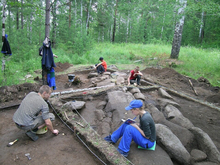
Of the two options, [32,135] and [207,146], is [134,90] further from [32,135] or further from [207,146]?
[32,135]

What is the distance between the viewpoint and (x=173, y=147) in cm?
292

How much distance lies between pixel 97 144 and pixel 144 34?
1086 inches

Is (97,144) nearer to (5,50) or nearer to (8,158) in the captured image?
(8,158)

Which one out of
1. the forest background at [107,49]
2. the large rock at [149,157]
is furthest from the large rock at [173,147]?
the forest background at [107,49]

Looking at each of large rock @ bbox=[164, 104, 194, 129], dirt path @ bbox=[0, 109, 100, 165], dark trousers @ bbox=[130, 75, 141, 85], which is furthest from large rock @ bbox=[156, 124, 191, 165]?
dark trousers @ bbox=[130, 75, 141, 85]

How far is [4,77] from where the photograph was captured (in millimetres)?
6781

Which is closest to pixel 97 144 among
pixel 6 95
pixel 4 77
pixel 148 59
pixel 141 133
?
pixel 141 133

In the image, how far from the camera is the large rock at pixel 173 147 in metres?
2.83

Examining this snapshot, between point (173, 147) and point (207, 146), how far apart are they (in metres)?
0.80

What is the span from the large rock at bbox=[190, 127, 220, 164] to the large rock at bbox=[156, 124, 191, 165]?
0.52 m

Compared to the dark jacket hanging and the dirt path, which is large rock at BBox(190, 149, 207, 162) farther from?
the dark jacket hanging

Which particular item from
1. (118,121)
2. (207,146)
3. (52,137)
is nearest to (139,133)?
(118,121)

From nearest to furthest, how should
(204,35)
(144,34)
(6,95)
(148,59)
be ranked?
(6,95)
(148,59)
(204,35)
(144,34)

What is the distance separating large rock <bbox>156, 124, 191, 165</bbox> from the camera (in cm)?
283
